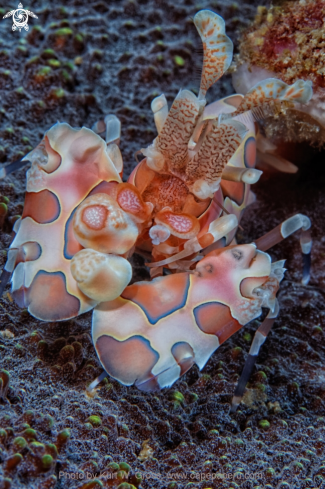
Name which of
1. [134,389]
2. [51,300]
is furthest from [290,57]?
[134,389]

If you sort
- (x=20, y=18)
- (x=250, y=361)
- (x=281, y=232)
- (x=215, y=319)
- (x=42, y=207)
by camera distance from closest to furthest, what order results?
(x=215, y=319), (x=42, y=207), (x=250, y=361), (x=281, y=232), (x=20, y=18)

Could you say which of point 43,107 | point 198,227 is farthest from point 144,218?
point 43,107

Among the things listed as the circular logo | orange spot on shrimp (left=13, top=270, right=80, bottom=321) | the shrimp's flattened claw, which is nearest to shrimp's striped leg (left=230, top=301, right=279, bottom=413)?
the shrimp's flattened claw

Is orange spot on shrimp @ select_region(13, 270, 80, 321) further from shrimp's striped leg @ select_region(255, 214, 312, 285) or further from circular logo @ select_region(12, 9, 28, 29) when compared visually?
circular logo @ select_region(12, 9, 28, 29)

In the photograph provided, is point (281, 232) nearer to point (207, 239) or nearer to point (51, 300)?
point (207, 239)

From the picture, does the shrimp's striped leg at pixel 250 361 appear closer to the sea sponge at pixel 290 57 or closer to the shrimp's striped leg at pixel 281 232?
the shrimp's striped leg at pixel 281 232

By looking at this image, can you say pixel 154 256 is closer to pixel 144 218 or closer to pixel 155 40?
pixel 144 218
